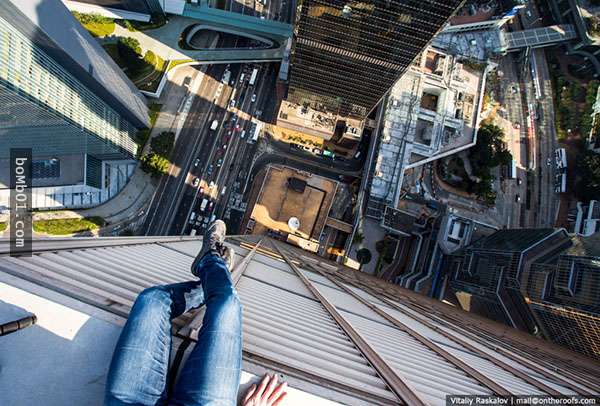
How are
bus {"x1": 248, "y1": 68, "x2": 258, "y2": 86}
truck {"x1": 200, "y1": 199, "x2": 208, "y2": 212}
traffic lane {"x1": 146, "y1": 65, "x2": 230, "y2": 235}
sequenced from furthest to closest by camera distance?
bus {"x1": 248, "y1": 68, "x2": 258, "y2": 86} → truck {"x1": 200, "y1": 199, "x2": 208, "y2": 212} → traffic lane {"x1": 146, "y1": 65, "x2": 230, "y2": 235}

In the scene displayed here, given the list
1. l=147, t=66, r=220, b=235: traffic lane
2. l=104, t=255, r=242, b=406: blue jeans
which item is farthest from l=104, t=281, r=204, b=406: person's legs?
l=147, t=66, r=220, b=235: traffic lane

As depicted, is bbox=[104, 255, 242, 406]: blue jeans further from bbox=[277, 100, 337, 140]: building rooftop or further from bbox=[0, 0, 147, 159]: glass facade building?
bbox=[277, 100, 337, 140]: building rooftop

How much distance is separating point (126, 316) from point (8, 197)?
175 feet

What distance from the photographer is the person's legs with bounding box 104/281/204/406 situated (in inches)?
276

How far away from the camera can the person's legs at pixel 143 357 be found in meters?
7.02

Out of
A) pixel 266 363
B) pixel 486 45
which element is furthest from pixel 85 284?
pixel 486 45

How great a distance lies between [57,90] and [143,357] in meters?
37.1

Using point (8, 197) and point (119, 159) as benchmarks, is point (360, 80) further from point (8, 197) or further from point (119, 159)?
point (8, 197)

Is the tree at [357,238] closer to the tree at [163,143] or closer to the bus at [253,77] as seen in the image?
the bus at [253,77]

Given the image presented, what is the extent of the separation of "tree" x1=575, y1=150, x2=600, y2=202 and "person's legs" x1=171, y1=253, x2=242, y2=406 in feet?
227

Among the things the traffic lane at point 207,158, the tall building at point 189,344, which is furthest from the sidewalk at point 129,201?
the tall building at point 189,344

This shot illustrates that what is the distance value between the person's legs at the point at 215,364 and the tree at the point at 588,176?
227ft

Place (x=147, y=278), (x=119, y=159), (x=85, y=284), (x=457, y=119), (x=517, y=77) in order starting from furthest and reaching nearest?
(x=517, y=77), (x=457, y=119), (x=119, y=159), (x=147, y=278), (x=85, y=284)

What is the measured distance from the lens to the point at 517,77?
205 feet
